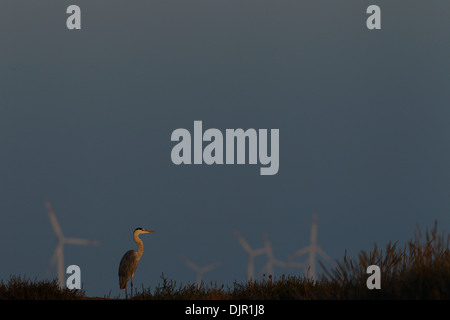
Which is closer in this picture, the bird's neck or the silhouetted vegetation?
the silhouetted vegetation

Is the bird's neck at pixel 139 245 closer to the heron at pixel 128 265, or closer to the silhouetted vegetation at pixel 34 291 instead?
the heron at pixel 128 265

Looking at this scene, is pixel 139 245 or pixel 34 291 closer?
pixel 34 291

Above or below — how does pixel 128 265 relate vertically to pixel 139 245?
below

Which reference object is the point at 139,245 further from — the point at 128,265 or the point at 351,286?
the point at 351,286

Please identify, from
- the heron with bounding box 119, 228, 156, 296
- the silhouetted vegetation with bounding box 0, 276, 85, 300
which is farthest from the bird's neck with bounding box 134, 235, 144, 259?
the silhouetted vegetation with bounding box 0, 276, 85, 300

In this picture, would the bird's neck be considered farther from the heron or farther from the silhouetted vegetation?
the silhouetted vegetation

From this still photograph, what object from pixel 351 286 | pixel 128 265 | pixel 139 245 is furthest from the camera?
pixel 139 245

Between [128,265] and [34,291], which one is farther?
[128,265]

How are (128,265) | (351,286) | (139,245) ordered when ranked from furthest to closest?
(139,245)
(128,265)
(351,286)

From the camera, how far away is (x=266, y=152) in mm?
14992

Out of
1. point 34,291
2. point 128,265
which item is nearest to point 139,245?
point 128,265
